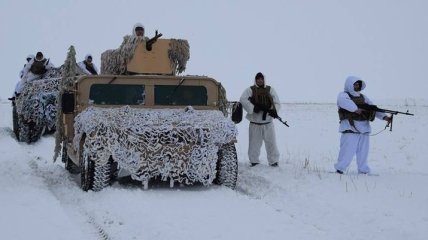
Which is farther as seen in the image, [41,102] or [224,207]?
[41,102]

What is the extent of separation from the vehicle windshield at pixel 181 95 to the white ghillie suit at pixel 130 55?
1.15m

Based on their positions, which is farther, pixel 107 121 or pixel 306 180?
pixel 306 180

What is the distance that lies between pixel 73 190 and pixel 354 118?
4.84 m

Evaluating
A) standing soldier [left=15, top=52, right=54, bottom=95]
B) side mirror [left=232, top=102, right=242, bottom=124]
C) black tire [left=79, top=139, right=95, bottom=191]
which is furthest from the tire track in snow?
standing soldier [left=15, top=52, right=54, bottom=95]

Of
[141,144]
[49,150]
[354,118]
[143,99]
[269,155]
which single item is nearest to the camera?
[141,144]

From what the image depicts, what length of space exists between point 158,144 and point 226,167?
0.99 m

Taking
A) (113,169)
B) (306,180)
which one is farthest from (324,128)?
(113,169)

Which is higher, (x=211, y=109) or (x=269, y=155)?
(x=211, y=109)

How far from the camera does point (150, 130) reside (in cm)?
800

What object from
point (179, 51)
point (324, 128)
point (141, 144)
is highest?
point (179, 51)

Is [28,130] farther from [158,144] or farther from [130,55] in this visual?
[158,144]

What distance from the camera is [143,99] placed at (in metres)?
9.35

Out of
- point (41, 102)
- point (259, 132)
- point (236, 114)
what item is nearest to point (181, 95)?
point (236, 114)

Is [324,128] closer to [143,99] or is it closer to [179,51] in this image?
[179,51]
